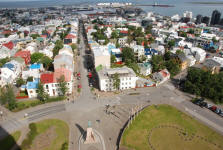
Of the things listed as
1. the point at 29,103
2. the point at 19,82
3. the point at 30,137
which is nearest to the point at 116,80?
the point at 29,103

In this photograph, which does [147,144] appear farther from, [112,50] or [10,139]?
[112,50]

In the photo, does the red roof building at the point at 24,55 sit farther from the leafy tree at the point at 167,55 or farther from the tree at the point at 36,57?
the leafy tree at the point at 167,55

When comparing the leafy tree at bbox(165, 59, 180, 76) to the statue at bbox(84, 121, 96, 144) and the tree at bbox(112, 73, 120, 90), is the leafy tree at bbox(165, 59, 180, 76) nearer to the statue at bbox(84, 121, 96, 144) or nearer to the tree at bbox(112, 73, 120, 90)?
the tree at bbox(112, 73, 120, 90)

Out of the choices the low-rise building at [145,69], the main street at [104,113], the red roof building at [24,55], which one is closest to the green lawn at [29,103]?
the main street at [104,113]

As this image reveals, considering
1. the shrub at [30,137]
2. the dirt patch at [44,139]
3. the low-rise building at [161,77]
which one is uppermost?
the low-rise building at [161,77]

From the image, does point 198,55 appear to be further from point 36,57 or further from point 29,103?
point 36,57

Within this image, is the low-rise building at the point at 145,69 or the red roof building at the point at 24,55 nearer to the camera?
the low-rise building at the point at 145,69

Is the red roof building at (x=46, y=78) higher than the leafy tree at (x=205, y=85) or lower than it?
higher
